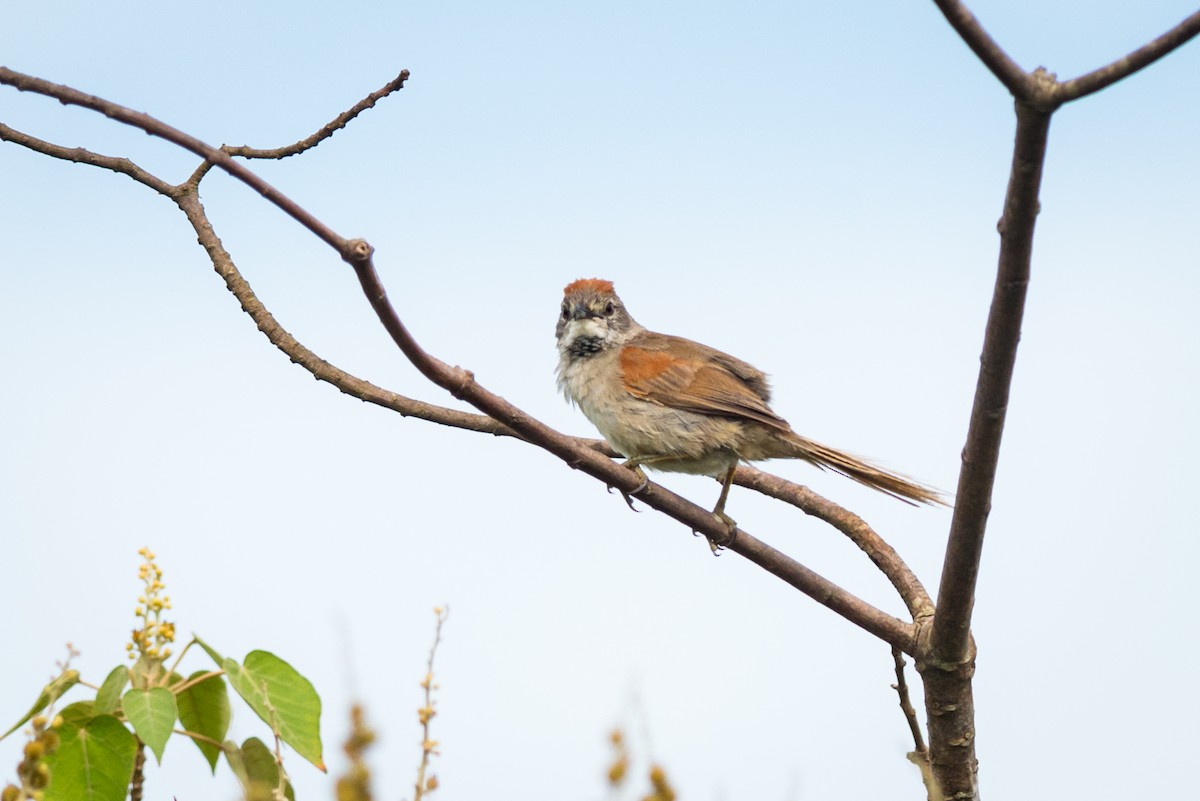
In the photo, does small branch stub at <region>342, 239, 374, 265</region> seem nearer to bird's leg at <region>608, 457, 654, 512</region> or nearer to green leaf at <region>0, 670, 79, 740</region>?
green leaf at <region>0, 670, 79, 740</region>

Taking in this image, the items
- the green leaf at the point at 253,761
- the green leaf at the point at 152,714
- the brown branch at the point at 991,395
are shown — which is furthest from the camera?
the green leaf at the point at 253,761

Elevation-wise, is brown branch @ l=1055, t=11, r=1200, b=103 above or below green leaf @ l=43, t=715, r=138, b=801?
above

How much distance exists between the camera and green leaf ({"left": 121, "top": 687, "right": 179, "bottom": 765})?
→ 2703mm

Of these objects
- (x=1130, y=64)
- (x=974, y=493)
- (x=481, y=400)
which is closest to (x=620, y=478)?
(x=481, y=400)

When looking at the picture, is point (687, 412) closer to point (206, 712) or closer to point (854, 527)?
point (854, 527)

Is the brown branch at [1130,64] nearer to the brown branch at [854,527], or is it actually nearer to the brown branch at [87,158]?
the brown branch at [854,527]

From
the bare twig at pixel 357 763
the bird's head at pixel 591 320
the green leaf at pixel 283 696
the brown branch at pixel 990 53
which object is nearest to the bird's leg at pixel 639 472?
the bird's head at pixel 591 320

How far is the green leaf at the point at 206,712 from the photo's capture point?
3.16m

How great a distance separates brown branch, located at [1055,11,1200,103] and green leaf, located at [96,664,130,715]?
2366 mm

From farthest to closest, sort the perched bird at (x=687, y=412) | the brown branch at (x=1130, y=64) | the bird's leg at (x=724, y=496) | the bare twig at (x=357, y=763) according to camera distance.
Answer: the perched bird at (x=687, y=412) < the bird's leg at (x=724, y=496) < the brown branch at (x=1130, y=64) < the bare twig at (x=357, y=763)

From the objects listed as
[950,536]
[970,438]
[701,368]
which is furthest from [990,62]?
[701,368]

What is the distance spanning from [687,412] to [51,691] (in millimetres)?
3961

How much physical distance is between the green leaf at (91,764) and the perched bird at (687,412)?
133 inches

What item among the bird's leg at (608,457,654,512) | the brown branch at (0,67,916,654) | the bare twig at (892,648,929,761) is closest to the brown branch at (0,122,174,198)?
the brown branch at (0,67,916,654)
